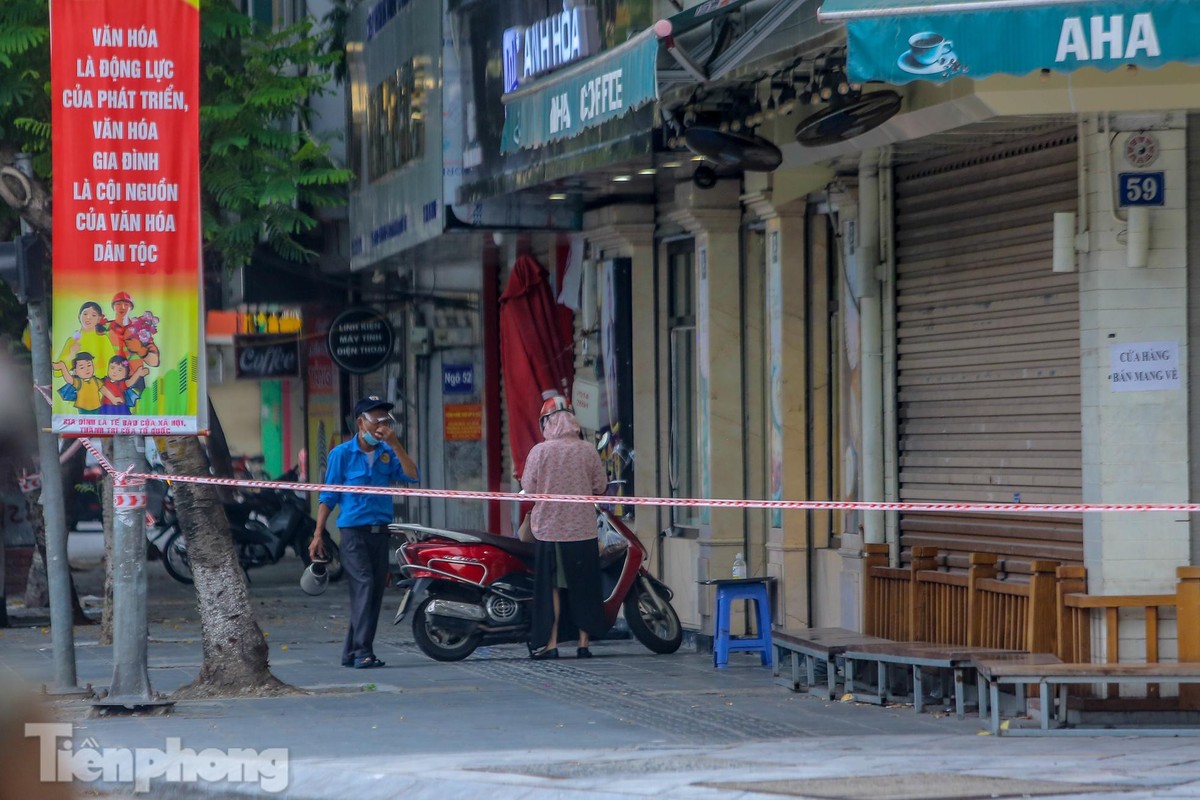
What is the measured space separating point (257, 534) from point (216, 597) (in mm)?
10274

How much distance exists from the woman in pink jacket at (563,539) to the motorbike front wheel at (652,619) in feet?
1.06

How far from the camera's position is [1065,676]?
28.6 feet

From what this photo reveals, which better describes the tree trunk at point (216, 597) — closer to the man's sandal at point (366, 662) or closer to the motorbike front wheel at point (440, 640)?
the man's sandal at point (366, 662)

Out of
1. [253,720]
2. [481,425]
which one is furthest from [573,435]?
[481,425]

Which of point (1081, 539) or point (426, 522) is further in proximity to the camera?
point (426, 522)

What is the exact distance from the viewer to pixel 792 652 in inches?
436

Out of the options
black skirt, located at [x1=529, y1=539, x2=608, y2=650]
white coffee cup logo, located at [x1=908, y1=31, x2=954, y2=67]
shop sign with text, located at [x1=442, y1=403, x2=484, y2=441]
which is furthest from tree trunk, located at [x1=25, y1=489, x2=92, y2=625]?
white coffee cup logo, located at [x1=908, y1=31, x2=954, y2=67]

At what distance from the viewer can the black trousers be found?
41.5 feet

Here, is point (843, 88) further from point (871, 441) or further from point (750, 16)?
point (871, 441)

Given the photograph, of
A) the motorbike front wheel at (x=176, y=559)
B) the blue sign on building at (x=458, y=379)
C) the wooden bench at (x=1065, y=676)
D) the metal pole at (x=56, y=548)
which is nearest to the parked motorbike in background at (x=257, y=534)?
the motorbike front wheel at (x=176, y=559)

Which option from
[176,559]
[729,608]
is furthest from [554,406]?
[176,559]

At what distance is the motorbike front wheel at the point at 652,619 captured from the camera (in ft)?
43.7

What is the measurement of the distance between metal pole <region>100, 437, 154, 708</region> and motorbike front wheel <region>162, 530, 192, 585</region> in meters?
10.3

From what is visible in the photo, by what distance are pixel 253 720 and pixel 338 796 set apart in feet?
7.52
